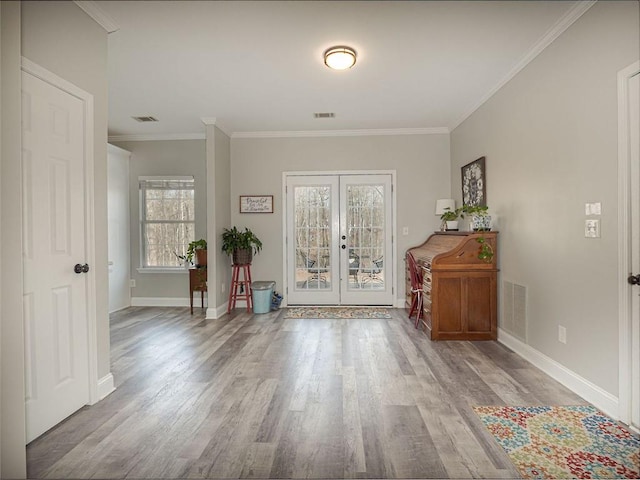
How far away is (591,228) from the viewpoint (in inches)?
91.7

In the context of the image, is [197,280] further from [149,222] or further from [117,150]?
[117,150]

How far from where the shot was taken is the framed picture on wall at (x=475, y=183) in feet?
13.4

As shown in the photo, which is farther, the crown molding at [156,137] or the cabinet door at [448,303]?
the crown molding at [156,137]

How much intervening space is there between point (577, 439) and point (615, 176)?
60.6 inches

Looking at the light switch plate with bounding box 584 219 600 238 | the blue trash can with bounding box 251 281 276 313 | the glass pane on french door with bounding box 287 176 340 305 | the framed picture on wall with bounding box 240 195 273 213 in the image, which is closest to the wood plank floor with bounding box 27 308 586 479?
the light switch plate with bounding box 584 219 600 238

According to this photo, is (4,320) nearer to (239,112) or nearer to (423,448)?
(423,448)

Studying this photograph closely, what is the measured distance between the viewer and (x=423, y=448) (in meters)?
1.82

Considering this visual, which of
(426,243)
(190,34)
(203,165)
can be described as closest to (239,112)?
(203,165)

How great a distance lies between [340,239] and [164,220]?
2.80 m

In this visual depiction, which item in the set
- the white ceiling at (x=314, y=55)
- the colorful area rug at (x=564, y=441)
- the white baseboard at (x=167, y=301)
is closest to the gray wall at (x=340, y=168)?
the white ceiling at (x=314, y=55)

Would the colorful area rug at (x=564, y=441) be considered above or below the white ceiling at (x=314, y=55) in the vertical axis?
below

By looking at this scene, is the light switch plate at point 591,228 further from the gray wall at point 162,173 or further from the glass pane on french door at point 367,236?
the gray wall at point 162,173

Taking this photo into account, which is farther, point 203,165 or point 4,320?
point 203,165

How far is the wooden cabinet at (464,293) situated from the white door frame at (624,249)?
61.9 inches
